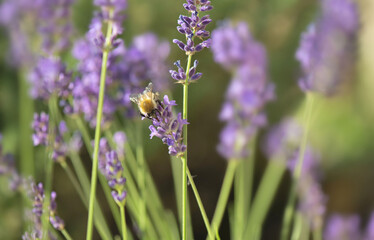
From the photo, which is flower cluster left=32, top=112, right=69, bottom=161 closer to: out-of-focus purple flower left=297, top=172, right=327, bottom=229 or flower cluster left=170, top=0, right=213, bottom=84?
flower cluster left=170, top=0, right=213, bottom=84

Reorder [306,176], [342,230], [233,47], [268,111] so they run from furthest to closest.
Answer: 1. [268,111]
2. [342,230]
3. [306,176]
4. [233,47]

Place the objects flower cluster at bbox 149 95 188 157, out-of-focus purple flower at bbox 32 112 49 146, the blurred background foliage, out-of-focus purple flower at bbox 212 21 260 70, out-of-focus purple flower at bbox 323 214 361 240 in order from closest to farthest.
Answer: flower cluster at bbox 149 95 188 157, out-of-focus purple flower at bbox 32 112 49 146, out-of-focus purple flower at bbox 212 21 260 70, out-of-focus purple flower at bbox 323 214 361 240, the blurred background foliage

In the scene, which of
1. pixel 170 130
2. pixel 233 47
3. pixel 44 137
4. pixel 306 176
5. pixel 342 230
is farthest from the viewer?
pixel 342 230

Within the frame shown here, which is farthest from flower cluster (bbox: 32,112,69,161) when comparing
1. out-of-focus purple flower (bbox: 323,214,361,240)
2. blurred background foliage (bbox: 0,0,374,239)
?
blurred background foliage (bbox: 0,0,374,239)

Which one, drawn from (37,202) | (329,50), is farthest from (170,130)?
(329,50)

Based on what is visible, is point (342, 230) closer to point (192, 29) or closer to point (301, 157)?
point (301, 157)

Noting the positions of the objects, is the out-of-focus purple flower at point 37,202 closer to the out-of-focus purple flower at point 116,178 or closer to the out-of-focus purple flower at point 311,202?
the out-of-focus purple flower at point 116,178

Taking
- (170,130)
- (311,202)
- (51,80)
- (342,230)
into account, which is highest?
(51,80)

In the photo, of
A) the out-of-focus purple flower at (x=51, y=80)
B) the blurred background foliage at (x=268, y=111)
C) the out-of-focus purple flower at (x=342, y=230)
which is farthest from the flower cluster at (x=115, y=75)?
the blurred background foliage at (x=268, y=111)
